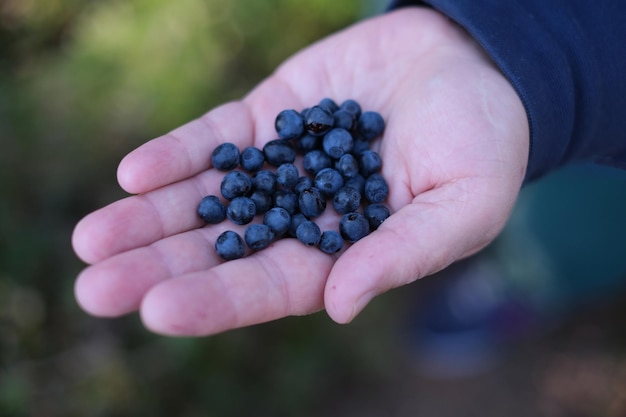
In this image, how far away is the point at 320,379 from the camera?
312 cm

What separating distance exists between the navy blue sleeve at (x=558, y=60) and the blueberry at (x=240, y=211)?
98 cm

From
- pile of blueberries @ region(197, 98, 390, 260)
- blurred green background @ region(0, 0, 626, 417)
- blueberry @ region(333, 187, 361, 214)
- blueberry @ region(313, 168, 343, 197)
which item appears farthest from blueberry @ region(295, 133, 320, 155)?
blurred green background @ region(0, 0, 626, 417)

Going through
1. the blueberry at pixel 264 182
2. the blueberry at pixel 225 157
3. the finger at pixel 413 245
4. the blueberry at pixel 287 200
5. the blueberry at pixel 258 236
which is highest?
the blueberry at pixel 225 157

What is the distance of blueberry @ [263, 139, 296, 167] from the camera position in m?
2.14

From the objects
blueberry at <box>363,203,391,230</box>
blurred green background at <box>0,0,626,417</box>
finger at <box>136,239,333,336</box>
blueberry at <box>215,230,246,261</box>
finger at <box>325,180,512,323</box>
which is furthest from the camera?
blurred green background at <box>0,0,626,417</box>

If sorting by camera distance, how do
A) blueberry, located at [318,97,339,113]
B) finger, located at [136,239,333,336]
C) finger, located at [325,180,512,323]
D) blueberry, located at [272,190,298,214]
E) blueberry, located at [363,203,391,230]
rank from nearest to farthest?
1. finger, located at [136,239,333,336]
2. finger, located at [325,180,512,323]
3. blueberry, located at [363,203,391,230]
4. blueberry, located at [272,190,298,214]
5. blueberry, located at [318,97,339,113]

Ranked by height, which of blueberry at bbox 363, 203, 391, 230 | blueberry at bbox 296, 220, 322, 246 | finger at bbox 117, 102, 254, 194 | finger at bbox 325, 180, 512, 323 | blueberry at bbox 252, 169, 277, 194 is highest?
finger at bbox 117, 102, 254, 194

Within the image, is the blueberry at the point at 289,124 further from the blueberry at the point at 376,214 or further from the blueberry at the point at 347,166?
the blueberry at the point at 376,214

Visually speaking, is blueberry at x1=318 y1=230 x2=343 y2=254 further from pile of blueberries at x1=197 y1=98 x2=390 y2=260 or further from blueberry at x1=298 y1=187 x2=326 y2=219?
blueberry at x1=298 y1=187 x2=326 y2=219

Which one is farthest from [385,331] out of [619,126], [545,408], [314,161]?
[619,126]

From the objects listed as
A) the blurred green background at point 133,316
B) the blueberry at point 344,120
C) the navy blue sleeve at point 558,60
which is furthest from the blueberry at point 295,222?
the blurred green background at point 133,316

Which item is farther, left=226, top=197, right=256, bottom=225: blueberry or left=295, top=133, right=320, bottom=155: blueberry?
left=295, top=133, right=320, bottom=155: blueberry

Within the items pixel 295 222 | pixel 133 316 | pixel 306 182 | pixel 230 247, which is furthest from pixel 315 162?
pixel 133 316

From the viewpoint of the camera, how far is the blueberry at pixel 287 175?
2.08 m
